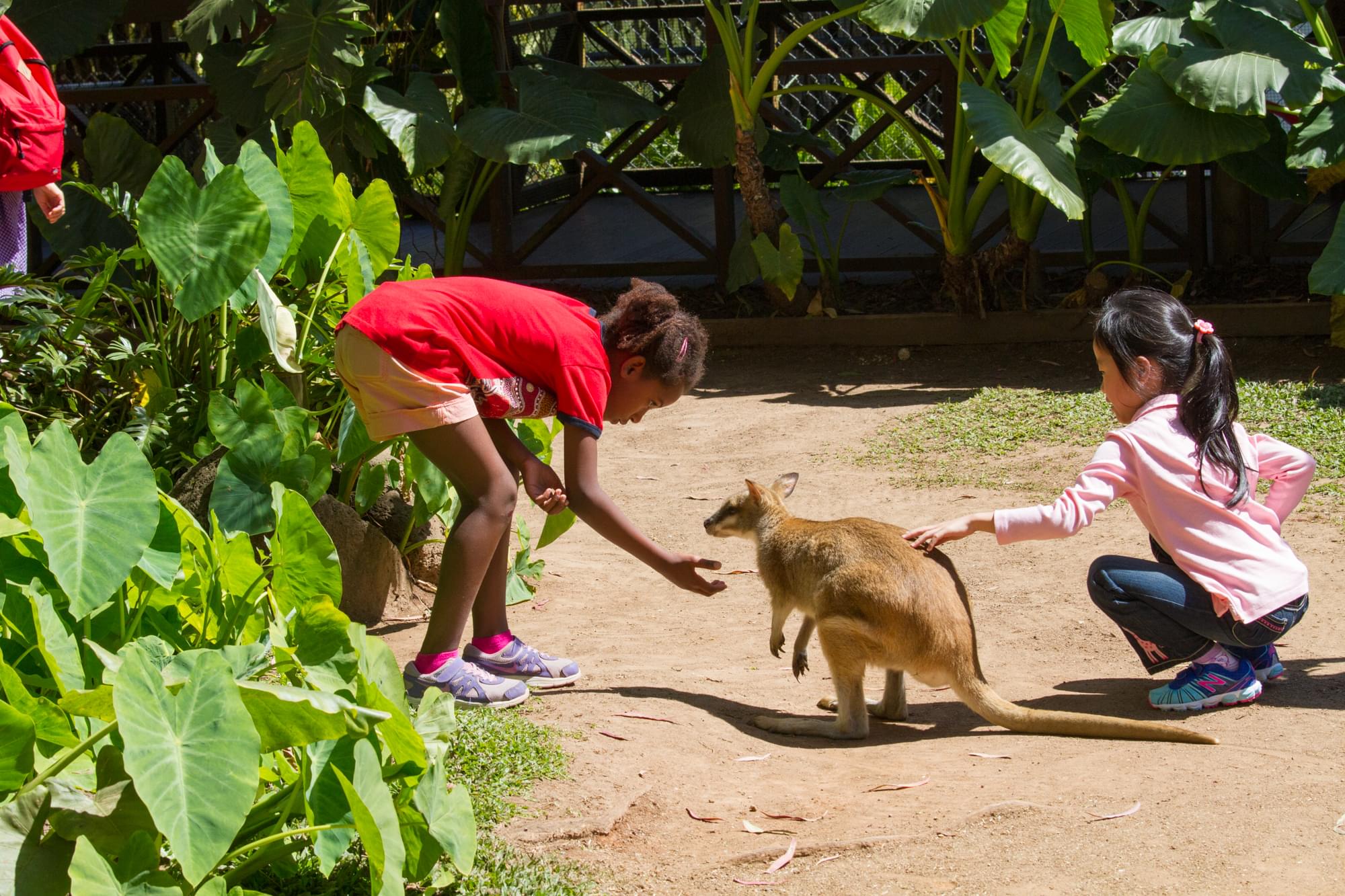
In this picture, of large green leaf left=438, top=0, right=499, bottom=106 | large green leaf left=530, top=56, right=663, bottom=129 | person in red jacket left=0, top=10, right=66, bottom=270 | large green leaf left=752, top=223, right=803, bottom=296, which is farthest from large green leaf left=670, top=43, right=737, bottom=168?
person in red jacket left=0, top=10, right=66, bottom=270

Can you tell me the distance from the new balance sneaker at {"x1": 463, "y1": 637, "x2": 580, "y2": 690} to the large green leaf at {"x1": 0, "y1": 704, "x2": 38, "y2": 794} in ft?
6.41

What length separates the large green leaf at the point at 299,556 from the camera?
2.90m

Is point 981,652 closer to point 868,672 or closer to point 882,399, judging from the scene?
point 868,672

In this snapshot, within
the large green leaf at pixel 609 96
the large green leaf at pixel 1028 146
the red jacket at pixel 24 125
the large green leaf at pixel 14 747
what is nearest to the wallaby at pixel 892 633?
the large green leaf at pixel 14 747

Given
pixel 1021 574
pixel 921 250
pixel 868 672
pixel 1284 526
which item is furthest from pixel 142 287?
pixel 921 250

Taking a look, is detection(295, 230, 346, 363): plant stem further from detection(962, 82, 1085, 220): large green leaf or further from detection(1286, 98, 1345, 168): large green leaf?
detection(1286, 98, 1345, 168): large green leaf

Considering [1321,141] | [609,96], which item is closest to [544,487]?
[1321,141]

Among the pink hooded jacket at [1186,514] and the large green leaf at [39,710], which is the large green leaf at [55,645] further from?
the pink hooded jacket at [1186,514]

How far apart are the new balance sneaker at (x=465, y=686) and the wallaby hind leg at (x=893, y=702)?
43.7 inches

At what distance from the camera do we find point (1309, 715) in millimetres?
3828

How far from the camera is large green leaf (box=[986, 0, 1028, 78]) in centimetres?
782

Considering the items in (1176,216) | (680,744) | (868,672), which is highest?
(1176,216)

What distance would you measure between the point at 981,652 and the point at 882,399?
353cm

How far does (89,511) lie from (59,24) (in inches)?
294
